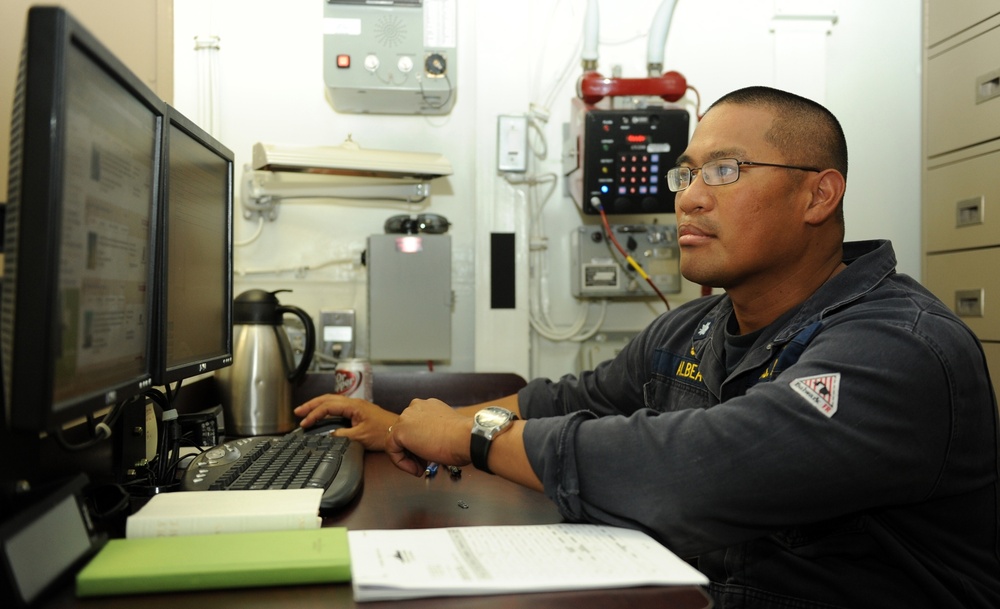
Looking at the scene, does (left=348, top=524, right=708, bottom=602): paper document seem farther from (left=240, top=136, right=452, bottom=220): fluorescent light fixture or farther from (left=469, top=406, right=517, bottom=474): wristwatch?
(left=240, top=136, right=452, bottom=220): fluorescent light fixture

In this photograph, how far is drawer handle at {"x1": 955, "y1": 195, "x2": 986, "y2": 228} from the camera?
7.75 ft

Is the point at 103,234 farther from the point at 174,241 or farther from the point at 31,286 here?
the point at 174,241

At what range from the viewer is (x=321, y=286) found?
247cm

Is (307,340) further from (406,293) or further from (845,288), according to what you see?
(845,288)

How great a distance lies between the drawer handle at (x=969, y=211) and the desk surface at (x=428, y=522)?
188 cm

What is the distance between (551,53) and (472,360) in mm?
1020

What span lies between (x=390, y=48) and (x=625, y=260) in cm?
96

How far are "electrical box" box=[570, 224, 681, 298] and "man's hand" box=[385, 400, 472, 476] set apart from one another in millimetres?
1272

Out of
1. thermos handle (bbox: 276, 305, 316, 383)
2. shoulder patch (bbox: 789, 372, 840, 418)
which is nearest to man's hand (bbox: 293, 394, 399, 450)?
thermos handle (bbox: 276, 305, 316, 383)

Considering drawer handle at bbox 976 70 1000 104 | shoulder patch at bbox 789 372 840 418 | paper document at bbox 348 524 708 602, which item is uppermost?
drawer handle at bbox 976 70 1000 104

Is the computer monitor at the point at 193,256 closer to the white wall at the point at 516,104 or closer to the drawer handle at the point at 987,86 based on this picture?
the white wall at the point at 516,104

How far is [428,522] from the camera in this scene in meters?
1.02

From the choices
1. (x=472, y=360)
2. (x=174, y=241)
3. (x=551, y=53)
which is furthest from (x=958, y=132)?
(x=174, y=241)

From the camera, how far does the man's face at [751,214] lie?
53.3 inches
